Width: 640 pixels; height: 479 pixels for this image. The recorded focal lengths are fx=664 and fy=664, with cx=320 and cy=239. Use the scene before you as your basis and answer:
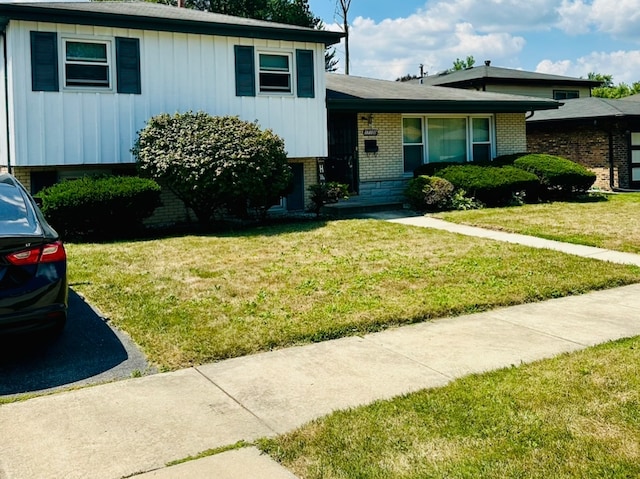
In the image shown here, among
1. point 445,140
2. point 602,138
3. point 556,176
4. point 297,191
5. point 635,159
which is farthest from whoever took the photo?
point 602,138

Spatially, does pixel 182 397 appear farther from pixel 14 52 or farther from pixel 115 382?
pixel 14 52

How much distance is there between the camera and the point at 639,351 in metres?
5.59

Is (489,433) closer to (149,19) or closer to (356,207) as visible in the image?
(149,19)

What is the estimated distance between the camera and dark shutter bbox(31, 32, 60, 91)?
13.1 metres

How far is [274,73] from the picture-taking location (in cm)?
1588

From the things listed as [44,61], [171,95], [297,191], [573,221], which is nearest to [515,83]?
[297,191]

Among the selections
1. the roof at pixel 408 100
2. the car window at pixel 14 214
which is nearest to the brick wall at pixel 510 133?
the roof at pixel 408 100

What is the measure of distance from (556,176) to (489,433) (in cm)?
1492

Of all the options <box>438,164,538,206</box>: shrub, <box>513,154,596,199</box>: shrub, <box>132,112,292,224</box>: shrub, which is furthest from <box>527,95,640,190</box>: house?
<box>132,112,292,224</box>: shrub

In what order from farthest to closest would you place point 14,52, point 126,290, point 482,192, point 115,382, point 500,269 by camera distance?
point 482,192, point 14,52, point 500,269, point 126,290, point 115,382

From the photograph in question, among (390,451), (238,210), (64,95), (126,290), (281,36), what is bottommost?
(390,451)

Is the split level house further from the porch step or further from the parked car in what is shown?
the parked car

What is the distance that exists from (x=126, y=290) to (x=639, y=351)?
5517 mm

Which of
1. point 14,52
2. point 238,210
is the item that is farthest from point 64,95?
point 238,210
